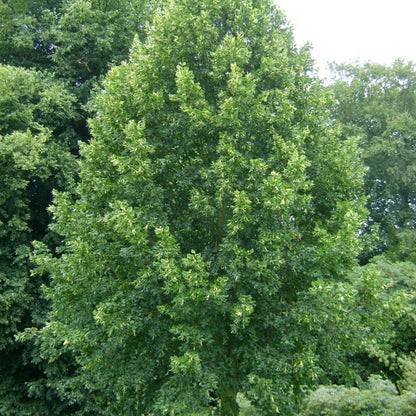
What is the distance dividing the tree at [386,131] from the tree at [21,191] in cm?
1699

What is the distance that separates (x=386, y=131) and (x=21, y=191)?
820 inches

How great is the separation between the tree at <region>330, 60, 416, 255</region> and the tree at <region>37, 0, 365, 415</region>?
57.0 feet

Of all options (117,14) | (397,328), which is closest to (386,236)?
(397,328)

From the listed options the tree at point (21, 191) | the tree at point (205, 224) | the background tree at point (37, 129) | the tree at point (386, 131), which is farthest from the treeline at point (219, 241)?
the tree at point (386, 131)

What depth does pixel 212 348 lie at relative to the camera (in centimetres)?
812

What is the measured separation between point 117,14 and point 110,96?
10.4 metres

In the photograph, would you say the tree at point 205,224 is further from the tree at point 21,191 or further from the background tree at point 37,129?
the tree at point 21,191

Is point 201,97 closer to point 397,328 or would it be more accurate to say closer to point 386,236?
point 397,328

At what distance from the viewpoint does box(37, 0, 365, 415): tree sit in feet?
25.3

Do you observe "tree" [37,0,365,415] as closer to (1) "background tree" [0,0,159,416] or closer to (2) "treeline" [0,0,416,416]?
(2) "treeline" [0,0,416,416]

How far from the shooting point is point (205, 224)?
9.02m

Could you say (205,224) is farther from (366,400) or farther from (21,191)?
(21,191)

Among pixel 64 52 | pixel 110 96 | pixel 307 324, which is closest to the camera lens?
pixel 307 324

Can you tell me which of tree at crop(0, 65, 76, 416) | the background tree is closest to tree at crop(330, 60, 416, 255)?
the background tree
